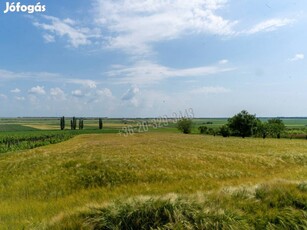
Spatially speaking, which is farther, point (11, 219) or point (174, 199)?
point (11, 219)

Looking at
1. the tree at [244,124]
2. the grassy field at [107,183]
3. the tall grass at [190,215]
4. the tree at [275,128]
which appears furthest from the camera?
the tree at [275,128]

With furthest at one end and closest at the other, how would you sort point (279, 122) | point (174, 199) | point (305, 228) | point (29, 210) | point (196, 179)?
1. point (279, 122)
2. point (196, 179)
3. point (29, 210)
4. point (174, 199)
5. point (305, 228)

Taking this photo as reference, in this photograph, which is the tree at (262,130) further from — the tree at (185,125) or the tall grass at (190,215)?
the tall grass at (190,215)

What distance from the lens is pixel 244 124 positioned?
356ft

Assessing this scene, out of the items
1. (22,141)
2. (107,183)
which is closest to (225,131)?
(22,141)

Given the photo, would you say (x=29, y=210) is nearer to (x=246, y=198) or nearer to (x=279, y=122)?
(x=246, y=198)

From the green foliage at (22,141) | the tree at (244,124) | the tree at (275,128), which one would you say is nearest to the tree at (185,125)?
the tree at (244,124)

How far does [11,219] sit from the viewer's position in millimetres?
8172

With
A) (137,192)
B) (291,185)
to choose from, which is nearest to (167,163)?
(137,192)

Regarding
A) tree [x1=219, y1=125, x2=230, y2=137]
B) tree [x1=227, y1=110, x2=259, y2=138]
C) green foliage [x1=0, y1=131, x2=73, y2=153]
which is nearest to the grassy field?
green foliage [x1=0, y1=131, x2=73, y2=153]

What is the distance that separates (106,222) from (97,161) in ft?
42.5

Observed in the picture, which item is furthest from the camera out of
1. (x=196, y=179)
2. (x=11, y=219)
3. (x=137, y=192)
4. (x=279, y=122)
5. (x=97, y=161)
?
(x=279, y=122)

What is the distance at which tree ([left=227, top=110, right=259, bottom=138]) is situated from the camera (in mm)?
108275

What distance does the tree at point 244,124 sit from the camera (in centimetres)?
10828
